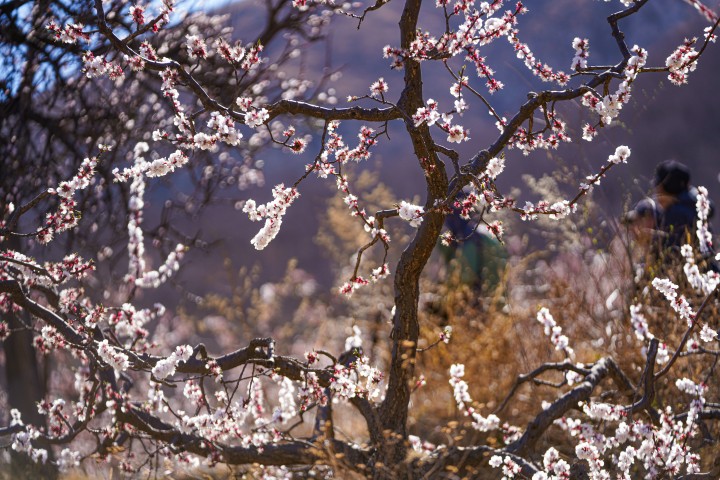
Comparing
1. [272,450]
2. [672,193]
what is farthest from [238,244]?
[272,450]

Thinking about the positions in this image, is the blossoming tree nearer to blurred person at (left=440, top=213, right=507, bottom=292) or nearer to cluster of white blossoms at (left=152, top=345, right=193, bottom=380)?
cluster of white blossoms at (left=152, top=345, right=193, bottom=380)

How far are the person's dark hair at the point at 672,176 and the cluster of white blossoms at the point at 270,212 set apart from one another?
4342 mm

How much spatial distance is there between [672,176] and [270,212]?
4.56 meters

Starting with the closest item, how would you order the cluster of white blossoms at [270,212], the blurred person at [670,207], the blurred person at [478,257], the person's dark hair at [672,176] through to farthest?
1. the cluster of white blossoms at [270,212]
2. the blurred person at [670,207]
3. the person's dark hair at [672,176]
4. the blurred person at [478,257]

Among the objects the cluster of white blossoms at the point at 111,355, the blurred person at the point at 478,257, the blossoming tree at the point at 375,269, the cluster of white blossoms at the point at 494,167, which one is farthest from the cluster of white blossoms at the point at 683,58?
the blurred person at the point at 478,257

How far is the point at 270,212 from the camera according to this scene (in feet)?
10.2

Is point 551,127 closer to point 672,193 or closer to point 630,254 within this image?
point 630,254

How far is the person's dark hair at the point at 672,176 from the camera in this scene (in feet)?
21.3

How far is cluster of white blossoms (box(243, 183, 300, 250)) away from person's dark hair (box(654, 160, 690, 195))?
4342 mm

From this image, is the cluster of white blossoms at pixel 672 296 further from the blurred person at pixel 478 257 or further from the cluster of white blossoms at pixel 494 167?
the blurred person at pixel 478 257

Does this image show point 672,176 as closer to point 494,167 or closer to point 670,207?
point 670,207

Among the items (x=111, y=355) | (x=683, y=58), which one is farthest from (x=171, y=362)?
(x=683, y=58)

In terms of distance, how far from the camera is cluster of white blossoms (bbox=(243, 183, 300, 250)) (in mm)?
3062

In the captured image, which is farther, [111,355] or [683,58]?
[111,355]
